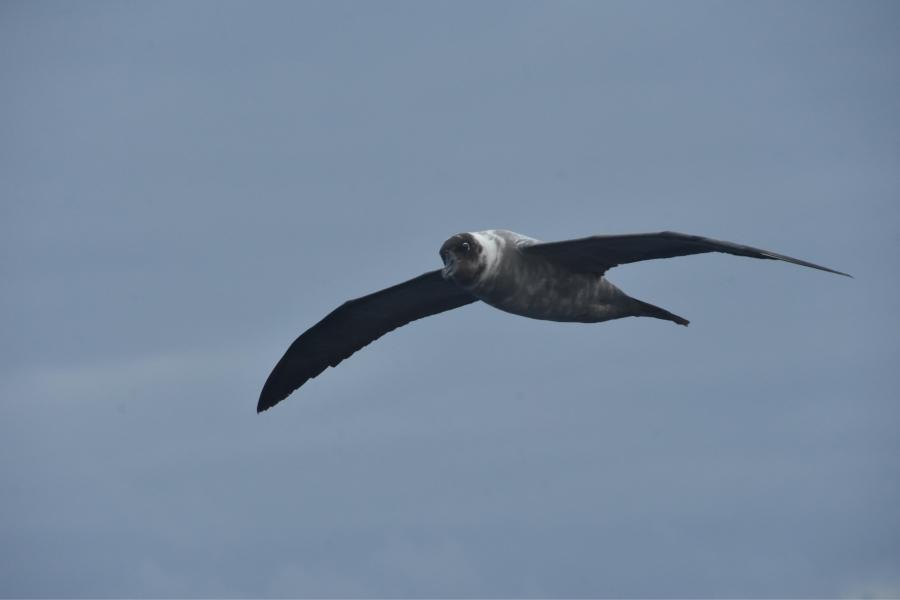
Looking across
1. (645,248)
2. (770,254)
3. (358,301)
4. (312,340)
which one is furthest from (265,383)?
(770,254)

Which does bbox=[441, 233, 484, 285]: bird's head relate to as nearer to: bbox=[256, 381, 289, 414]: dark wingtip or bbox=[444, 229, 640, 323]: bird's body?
bbox=[444, 229, 640, 323]: bird's body

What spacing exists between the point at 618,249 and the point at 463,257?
264cm

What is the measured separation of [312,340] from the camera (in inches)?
1016

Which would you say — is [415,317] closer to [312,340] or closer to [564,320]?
[312,340]

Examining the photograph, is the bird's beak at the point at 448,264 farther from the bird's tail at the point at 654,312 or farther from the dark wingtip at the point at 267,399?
the dark wingtip at the point at 267,399

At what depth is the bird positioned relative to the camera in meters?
21.1

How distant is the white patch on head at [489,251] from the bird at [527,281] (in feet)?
0.05

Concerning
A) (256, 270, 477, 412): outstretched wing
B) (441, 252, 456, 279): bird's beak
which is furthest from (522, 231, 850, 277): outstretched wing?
(256, 270, 477, 412): outstretched wing

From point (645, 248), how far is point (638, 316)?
2.42m

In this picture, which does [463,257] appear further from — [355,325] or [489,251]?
[355,325]

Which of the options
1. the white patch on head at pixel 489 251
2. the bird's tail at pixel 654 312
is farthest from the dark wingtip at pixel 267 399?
the bird's tail at pixel 654 312

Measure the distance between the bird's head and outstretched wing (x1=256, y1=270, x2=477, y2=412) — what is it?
6.62 feet

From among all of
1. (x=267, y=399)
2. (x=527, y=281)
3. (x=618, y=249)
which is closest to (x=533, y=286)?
(x=527, y=281)

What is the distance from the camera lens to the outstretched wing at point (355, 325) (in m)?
24.3
